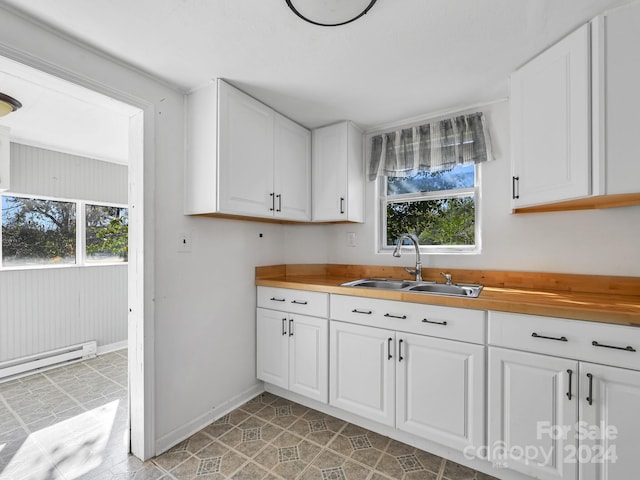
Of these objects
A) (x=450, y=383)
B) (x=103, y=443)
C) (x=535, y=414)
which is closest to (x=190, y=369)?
(x=103, y=443)

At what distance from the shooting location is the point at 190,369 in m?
1.99

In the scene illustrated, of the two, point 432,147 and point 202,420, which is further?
point 432,147

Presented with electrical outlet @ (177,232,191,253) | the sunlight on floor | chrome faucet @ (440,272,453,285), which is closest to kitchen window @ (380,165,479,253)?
chrome faucet @ (440,272,453,285)

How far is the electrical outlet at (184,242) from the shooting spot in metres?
1.92

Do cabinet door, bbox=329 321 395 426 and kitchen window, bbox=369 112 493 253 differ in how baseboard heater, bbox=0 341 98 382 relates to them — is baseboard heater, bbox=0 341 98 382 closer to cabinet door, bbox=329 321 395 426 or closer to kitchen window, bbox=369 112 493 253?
cabinet door, bbox=329 321 395 426

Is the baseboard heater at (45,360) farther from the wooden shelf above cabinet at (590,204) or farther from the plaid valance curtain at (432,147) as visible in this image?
the wooden shelf above cabinet at (590,204)

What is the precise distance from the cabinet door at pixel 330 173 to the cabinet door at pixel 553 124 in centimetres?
116

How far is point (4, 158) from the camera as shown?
2617mm

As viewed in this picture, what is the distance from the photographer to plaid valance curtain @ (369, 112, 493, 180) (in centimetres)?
212

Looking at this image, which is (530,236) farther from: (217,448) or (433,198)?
(217,448)

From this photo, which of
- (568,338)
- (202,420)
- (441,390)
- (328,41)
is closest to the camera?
(568,338)

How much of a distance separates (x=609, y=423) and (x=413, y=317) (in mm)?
894

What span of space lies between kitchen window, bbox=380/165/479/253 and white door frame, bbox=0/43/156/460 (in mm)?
1776

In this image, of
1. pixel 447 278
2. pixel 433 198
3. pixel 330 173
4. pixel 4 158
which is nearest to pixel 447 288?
pixel 447 278
